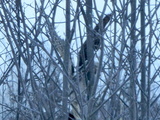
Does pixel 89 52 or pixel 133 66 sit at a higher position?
pixel 89 52

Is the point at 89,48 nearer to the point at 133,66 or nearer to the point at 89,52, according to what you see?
the point at 89,52

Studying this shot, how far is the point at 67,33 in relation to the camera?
3.48 meters

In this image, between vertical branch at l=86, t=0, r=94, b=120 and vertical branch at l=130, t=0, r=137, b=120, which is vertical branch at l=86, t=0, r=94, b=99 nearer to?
vertical branch at l=86, t=0, r=94, b=120

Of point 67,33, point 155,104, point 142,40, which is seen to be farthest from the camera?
point 155,104

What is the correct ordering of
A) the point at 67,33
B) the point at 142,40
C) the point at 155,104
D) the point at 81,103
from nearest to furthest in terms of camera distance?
the point at 81,103
the point at 67,33
the point at 142,40
the point at 155,104

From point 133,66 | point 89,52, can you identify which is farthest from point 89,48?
point 133,66

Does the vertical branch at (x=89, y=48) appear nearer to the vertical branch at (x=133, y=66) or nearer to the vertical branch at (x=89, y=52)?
the vertical branch at (x=89, y=52)

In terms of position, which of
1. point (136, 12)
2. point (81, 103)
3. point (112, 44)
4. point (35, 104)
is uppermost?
point (136, 12)

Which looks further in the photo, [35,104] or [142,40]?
[142,40]

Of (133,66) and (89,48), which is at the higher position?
(89,48)

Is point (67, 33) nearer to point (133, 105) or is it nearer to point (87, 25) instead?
point (87, 25)

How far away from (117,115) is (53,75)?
1.99ft

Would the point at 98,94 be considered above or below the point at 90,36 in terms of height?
below

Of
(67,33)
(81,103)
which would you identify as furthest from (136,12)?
(81,103)
